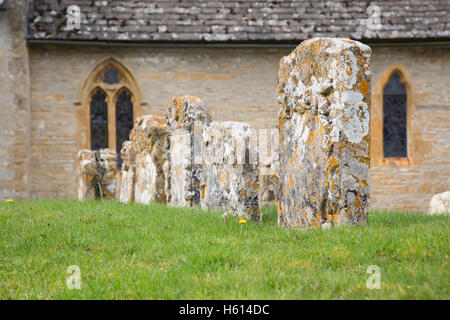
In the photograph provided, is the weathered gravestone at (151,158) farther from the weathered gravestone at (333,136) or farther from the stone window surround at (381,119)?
the stone window surround at (381,119)

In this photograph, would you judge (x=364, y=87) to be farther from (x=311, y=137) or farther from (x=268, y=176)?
(x=268, y=176)

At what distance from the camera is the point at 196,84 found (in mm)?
15328

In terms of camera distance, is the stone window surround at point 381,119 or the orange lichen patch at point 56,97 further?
the stone window surround at point 381,119

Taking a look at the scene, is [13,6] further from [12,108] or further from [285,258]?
[285,258]

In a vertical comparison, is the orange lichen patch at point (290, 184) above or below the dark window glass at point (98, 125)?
below

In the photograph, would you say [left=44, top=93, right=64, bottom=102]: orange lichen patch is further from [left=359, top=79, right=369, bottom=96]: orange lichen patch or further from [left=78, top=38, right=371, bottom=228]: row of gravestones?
[left=359, top=79, right=369, bottom=96]: orange lichen patch

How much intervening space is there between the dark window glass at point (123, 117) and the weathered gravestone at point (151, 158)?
5.15 metres

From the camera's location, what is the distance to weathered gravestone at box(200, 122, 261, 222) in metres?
6.77

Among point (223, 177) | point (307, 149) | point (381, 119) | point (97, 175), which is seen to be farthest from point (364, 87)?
point (381, 119)

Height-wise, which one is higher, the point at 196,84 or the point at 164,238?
the point at 196,84

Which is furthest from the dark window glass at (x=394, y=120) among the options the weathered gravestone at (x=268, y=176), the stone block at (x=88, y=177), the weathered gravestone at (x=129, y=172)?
the stone block at (x=88, y=177)

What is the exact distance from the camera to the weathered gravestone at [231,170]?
6773 mm
